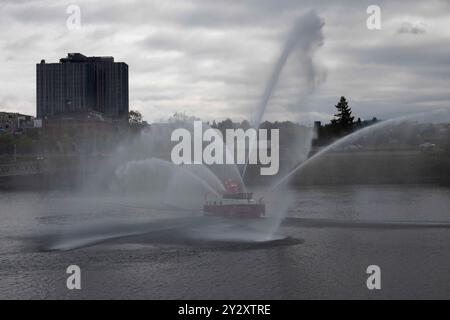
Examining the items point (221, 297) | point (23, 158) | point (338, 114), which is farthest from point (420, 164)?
point (23, 158)

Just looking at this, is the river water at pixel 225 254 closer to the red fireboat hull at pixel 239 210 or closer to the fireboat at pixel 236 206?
the red fireboat hull at pixel 239 210

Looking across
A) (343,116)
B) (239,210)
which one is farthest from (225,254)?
(343,116)

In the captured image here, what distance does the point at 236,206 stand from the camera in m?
52.2

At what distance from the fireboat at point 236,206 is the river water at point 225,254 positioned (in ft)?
4.71

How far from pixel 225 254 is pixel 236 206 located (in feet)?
49.8

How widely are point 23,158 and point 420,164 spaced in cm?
11260

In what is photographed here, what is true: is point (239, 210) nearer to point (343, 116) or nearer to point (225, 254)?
point (225, 254)

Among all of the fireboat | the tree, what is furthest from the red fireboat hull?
the tree

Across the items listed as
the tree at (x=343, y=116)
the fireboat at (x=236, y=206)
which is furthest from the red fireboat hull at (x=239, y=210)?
the tree at (x=343, y=116)

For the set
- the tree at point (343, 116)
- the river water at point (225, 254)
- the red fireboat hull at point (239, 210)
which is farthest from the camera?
the tree at point (343, 116)

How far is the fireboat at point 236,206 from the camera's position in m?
51.8

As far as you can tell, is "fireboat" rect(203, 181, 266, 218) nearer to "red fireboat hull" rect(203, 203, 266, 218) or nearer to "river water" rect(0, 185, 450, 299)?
"red fireboat hull" rect(203, 203, 266, 218)
